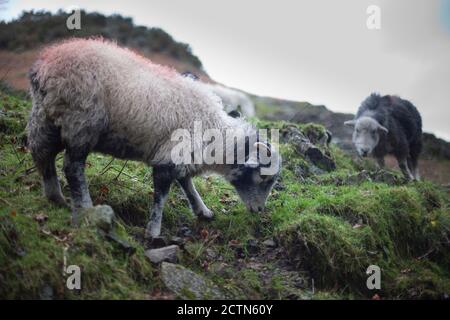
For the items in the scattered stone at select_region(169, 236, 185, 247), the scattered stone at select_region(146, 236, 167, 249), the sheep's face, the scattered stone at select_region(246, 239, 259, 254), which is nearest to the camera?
the scattered stone at select_region(146, 236, 167, 249)

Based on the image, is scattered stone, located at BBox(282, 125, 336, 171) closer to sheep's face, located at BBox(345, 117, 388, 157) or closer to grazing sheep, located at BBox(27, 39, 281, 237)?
sheep's face, located at BBox(345, 117, 388, 157)

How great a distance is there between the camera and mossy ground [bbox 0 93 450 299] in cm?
531

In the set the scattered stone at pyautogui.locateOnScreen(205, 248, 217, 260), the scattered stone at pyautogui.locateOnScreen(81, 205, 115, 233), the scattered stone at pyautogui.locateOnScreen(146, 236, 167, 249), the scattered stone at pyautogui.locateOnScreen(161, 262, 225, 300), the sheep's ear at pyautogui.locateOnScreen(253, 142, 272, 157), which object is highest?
the sheep's ear at pyautogui.locateOnScreen(253, 142, 272, 157)

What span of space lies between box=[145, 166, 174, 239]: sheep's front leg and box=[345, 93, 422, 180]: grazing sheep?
7.45 metres

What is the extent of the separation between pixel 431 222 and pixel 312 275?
2.66 meters

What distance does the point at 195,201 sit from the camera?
7852 mm

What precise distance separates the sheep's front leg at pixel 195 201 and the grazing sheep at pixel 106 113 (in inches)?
14.9

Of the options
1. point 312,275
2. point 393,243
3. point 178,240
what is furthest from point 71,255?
point 393,243

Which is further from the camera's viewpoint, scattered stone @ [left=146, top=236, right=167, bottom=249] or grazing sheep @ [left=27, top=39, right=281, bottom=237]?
scattered stone @ [left=146, top=236, right=167, bottom=249]

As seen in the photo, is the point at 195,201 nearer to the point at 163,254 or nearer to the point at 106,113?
the point at 163,254

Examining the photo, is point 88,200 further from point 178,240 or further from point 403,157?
point 403,157

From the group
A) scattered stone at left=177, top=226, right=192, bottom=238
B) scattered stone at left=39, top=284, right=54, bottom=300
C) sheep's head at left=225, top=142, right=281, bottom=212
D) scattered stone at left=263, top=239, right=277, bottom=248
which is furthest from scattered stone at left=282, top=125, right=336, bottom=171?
scattered stone at left=39, top=284, right=54, bottom=300

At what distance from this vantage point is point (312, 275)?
685 centimetres

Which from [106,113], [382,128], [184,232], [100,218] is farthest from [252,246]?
[382,128]
